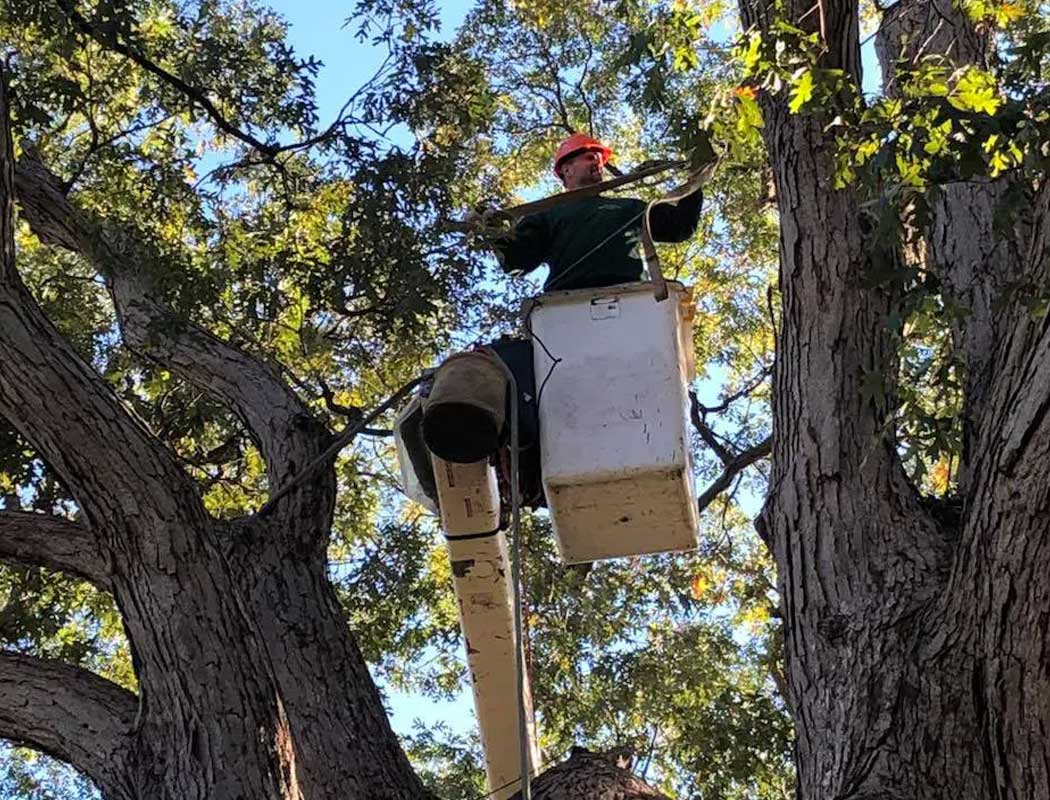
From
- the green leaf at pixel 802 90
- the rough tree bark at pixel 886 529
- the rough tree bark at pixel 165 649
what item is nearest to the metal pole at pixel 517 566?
the rough tree bark at pixel 165 649

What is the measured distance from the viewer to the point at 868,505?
354 centimetres

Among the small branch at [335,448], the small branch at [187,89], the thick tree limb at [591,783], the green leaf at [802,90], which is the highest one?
the small branch at [187,89]

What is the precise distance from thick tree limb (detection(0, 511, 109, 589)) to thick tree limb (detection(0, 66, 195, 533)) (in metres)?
0.73

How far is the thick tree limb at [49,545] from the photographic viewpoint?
404 centimetres

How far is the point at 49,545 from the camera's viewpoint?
406 cm

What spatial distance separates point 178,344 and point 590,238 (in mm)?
1876

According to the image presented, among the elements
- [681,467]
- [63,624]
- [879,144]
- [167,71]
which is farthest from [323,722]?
[167,71]

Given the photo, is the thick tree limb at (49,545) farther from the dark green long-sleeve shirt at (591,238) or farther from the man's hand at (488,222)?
the dark green long-sleeve shirt at (591,238)

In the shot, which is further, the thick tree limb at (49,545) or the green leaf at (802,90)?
the thick tree limb at (49,545)

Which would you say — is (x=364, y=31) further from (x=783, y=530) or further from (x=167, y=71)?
(x=783, y=530)

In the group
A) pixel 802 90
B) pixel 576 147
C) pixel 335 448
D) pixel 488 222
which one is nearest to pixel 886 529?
pixel 802 90

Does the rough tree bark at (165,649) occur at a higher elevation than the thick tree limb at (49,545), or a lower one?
lower

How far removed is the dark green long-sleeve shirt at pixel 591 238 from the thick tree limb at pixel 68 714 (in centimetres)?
185

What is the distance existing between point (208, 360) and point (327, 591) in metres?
1.38
